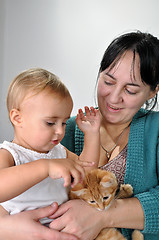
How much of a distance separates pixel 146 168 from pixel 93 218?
1.31 ft

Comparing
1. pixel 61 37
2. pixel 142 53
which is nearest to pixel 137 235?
pixel 142 53

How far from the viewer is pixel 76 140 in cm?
151

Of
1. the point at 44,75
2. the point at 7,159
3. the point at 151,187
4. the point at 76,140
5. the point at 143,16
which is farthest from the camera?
the point at 143,16

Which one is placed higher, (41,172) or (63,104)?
(63,104)

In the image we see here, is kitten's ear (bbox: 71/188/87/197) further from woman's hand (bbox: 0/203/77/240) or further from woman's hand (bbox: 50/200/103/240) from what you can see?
woman's hand (bbox: 0/203/77/240)

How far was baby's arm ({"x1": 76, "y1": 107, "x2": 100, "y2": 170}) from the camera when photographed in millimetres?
1287

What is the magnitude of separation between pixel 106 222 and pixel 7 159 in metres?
0.47

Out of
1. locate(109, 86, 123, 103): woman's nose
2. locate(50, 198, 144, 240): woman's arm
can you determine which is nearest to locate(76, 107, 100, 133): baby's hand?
locate(109, 86, 123, 103): woman's nose

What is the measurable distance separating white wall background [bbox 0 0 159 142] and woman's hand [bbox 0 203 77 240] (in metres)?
1.71

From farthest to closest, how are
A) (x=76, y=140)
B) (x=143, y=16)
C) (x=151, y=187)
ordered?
(x=143, y=16) < (x=76, y=140) < (x=151, y=187)

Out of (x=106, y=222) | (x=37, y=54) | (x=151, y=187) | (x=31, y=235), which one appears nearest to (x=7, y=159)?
(x=31, y=235)

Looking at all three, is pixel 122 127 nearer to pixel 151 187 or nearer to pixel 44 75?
pixel 151 187

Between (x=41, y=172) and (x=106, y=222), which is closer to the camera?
(x=41, y=172)

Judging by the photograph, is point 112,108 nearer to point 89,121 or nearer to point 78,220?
point 89,121
